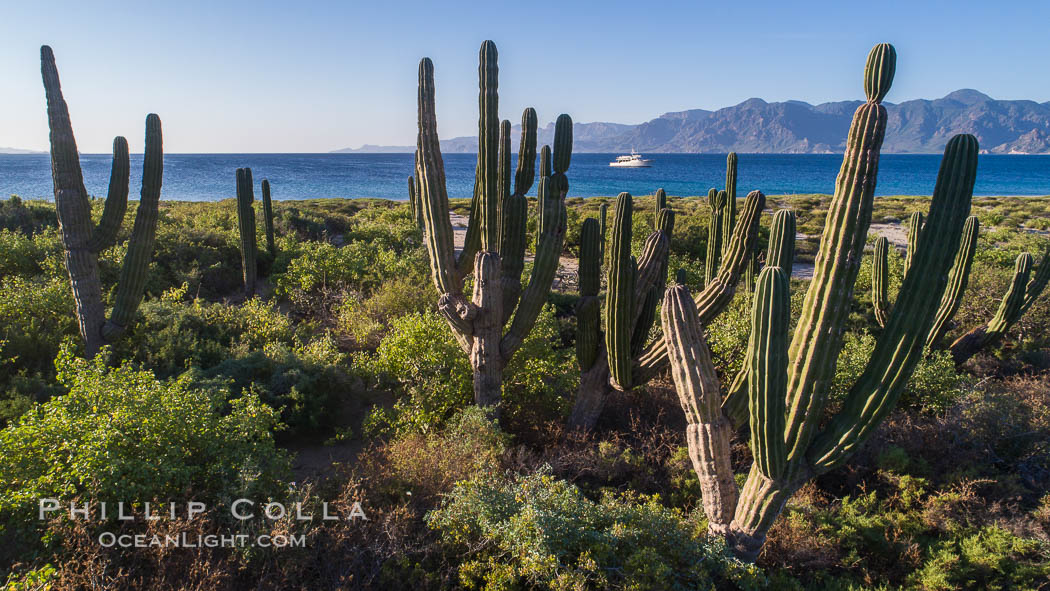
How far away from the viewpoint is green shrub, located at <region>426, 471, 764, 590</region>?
360 centimetres

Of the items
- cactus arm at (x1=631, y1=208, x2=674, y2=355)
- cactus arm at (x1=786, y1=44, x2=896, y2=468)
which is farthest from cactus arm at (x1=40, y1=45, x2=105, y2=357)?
cactus arm at (x1=786, y1=44, x2=896, y2=468)

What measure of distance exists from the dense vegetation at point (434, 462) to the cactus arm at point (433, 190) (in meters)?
1.20

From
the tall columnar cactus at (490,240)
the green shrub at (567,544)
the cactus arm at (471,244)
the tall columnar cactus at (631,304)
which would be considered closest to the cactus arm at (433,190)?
the tall columnar cactus at (490,240)

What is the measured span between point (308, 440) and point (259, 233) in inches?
430

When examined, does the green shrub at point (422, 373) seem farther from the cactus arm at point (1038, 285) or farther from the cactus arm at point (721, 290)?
the cactus arm at point (1038, 285)

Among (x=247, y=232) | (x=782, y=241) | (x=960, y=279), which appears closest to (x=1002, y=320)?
(x=960, y=279)

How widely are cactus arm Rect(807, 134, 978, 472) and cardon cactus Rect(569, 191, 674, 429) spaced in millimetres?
2177

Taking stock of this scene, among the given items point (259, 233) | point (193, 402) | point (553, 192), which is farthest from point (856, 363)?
point (259, 233)

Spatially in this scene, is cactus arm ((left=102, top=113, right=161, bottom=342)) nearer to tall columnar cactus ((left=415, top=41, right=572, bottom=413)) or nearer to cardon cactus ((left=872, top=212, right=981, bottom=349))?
tall columnar cactus ((left=415, top=41, right=572, bottom=413))

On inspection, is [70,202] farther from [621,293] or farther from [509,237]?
[621,293]

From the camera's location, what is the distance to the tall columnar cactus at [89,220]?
22.6 feet

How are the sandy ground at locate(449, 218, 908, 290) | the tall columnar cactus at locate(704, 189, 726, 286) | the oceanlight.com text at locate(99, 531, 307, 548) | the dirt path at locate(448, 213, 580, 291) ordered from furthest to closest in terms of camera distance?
the sandy ground at locate(449, 218, 908, 290) < the dirt path at locate(448, 213, 580, 291) < the tall columnar cactus at locate(704, 189, 726, 286) < the oceanlight.com text at locate(99, 531, 307, 548)

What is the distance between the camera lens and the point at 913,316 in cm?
380

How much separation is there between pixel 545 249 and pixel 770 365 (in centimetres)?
298
